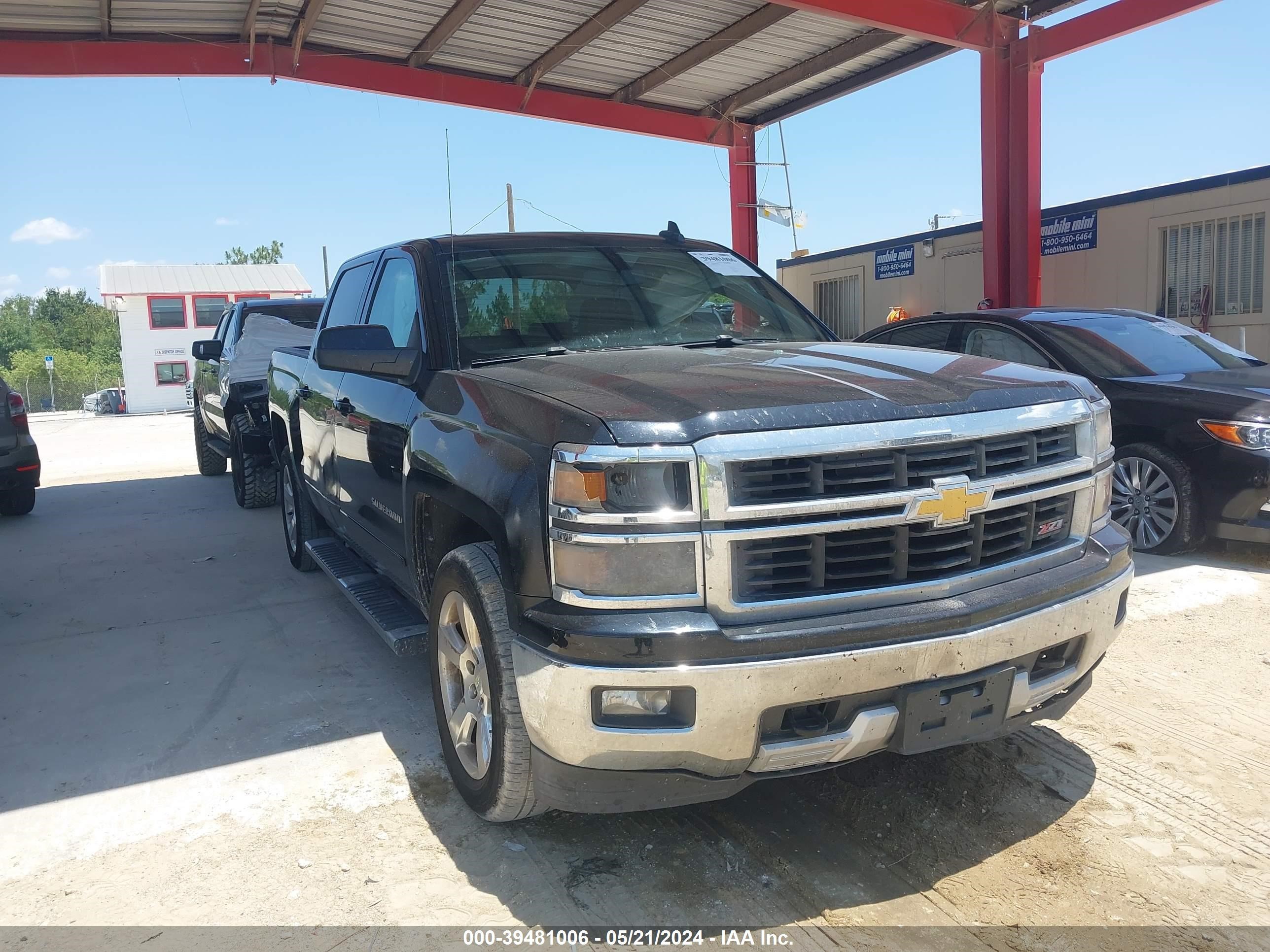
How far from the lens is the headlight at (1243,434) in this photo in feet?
18.7

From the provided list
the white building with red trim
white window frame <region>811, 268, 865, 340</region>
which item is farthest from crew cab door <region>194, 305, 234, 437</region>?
the white building with red trim

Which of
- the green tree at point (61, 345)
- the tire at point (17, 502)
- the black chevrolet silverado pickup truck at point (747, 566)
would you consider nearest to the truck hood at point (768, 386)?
the black chevrolet silverado pickup truck at point (747, 566)

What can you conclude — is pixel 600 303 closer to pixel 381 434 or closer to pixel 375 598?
pixel 381 434

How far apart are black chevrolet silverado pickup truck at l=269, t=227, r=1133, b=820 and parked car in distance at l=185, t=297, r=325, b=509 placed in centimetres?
540

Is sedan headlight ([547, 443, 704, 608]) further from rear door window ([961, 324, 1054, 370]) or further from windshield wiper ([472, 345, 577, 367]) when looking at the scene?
rear door window ([961, 324, 1054, 370])

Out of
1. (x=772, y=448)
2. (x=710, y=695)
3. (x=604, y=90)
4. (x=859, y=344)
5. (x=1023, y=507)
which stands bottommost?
(x=710, y=695)

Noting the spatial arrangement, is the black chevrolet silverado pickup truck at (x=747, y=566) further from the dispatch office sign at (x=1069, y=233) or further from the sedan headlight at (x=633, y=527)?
the dispatch office sign at (x=1069, y=233)

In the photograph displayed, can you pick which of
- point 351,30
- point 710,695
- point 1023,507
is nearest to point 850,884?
point 710,695

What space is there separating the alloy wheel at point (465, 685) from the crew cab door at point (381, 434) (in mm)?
614

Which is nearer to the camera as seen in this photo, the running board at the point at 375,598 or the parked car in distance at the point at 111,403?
the running board at the point at 375,598

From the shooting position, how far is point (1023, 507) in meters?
2.80

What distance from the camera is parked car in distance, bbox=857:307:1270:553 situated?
577 cm

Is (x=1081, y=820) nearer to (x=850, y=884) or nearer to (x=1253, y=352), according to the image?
(x=850, y=884)

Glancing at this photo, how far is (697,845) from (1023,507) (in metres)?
1.37
